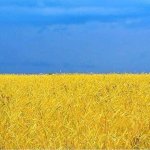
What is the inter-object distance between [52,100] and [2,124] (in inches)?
84.2

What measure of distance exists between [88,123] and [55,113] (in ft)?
2.14

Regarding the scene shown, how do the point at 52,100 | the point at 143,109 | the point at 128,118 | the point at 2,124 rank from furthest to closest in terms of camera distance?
the point at 52,100
the point at 143,109
the point at 128,118
the point at 2,124

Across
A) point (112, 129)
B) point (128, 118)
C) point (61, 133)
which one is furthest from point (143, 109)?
point (61, 133)

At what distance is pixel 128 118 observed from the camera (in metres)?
5.84

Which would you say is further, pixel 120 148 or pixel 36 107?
pixel 36 107

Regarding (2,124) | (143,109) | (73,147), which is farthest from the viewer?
(143,109)

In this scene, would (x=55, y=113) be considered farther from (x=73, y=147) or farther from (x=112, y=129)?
→ (x=73, y=147)

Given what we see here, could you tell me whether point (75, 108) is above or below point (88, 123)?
above

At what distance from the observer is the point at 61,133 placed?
4.98m

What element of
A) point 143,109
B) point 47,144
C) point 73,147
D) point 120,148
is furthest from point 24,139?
point 143,109

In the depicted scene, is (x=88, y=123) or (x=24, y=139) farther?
(x=88, y=123)

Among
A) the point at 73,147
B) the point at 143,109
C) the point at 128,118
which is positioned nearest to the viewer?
the point at 73,147

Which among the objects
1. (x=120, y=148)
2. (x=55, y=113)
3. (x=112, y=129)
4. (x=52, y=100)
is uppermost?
(x=52, y=100)

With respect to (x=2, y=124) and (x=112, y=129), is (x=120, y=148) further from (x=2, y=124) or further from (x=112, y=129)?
(x=2, y=124)
